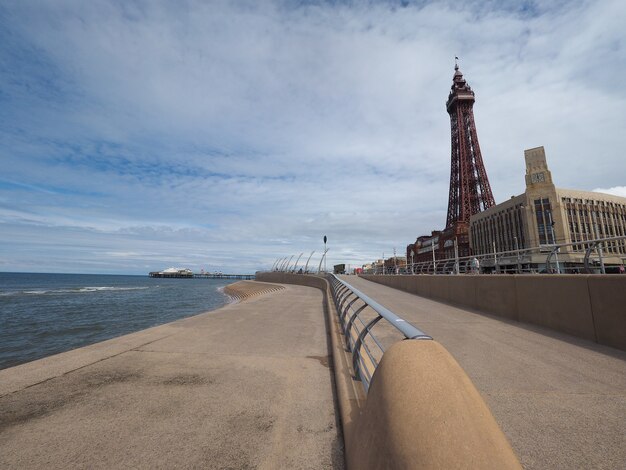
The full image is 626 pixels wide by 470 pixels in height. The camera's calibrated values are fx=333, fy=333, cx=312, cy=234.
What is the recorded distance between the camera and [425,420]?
1.74m

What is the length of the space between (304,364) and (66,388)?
10.3ft

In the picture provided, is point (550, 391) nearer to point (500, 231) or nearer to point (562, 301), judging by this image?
point (562, 301)

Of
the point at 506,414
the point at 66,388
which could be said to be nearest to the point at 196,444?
the point at 66,388

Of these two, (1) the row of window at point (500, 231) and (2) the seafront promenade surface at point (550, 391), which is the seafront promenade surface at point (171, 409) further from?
(1) the row of window at point (500, 231)

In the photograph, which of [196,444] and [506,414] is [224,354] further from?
[506,414]

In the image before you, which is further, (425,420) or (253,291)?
(253,291)

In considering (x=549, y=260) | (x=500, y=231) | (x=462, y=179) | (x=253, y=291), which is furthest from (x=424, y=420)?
(x=462, y=179)

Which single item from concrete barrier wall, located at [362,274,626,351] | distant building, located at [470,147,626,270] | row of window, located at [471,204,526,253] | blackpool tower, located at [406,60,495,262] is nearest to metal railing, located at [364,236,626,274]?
concrete barrier wall, located at [362,274,626,351]

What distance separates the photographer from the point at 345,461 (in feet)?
8.74

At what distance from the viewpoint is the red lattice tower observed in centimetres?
9831

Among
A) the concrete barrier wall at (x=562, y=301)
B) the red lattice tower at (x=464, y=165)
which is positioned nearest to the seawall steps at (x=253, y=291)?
the concrete barrier wall at (x=562, y=301)

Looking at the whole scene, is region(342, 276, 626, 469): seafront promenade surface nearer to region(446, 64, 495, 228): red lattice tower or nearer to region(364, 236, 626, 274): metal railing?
region(364, 236, 626, 274): metal railing

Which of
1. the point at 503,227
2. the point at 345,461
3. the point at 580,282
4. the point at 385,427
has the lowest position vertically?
the point at 345,461

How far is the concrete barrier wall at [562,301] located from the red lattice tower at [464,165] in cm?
9294
